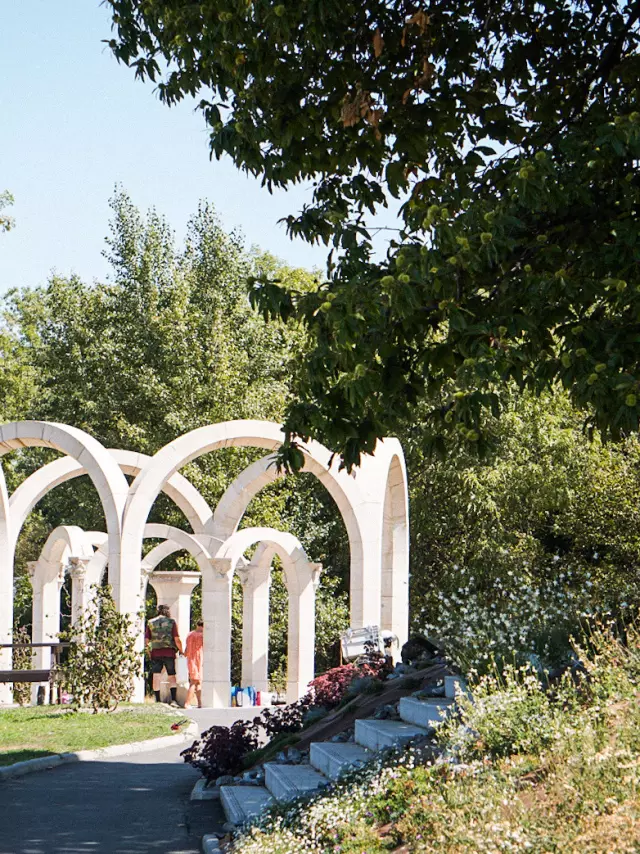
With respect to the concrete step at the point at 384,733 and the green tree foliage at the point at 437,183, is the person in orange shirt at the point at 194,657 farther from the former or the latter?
the green tree foliage at the point at 437,183

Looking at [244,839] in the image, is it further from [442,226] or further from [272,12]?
[272,12]

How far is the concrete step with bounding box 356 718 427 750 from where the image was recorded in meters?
8.24

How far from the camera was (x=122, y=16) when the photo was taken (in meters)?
9.66

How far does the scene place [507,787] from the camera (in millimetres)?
6035

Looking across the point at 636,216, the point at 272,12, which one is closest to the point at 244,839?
the point at 636,216

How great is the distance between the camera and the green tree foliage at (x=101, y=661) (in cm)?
1672

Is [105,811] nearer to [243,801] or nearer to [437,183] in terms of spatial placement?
[243,801]

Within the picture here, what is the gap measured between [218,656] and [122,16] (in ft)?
43.8

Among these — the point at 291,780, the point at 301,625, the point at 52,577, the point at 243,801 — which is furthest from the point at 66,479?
the point at 291,780

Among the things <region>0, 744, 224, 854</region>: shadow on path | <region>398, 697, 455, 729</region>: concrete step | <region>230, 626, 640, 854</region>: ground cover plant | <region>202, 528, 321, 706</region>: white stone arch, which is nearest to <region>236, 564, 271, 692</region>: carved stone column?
<region>202, 528, 321, 706</region>: white stone arch

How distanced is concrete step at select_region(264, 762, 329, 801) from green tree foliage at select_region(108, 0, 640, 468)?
8.47 ft

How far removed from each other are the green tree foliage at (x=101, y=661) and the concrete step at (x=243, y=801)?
715 cm

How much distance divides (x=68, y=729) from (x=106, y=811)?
5.42 meters

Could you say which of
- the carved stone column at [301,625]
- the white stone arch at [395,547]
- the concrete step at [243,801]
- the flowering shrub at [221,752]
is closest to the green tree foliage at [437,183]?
the concrete step at [243,801]
